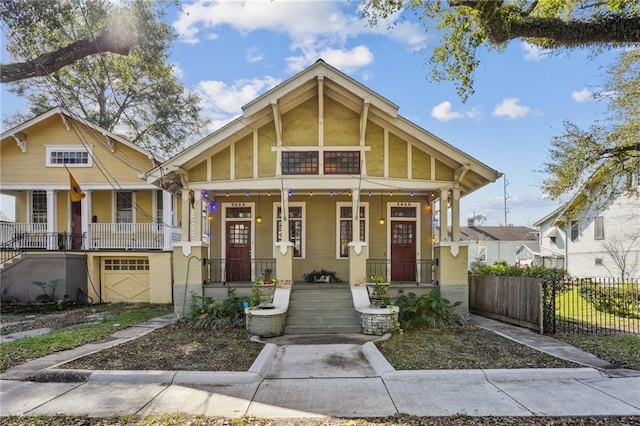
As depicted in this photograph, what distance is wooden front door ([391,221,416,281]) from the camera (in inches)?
558

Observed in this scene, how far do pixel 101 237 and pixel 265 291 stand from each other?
32.0 feet

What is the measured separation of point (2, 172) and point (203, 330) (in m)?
13.4

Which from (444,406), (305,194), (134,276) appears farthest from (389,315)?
(134,276)

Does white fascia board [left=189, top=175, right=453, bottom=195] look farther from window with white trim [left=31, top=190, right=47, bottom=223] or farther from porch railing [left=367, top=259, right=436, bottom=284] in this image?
window with white trim [left=31, top=190, right=47, bottom=223]

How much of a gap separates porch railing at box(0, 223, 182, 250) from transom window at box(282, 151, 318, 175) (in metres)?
7.17

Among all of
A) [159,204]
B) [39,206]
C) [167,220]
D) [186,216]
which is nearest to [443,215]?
[186,216]

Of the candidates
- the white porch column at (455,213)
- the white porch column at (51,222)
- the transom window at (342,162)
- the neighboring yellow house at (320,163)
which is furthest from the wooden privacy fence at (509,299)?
the white porch column at (51,222)

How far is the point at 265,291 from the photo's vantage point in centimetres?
1103

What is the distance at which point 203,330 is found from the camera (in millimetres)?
10320

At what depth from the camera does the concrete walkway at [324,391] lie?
5332mm

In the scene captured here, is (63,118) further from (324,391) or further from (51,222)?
(324,391)

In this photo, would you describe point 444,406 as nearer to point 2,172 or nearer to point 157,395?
point 157,395

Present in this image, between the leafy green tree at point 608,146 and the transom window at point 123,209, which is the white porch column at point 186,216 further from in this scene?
the leafy green tree at point 608,146

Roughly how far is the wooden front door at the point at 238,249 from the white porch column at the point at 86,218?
6999mm
